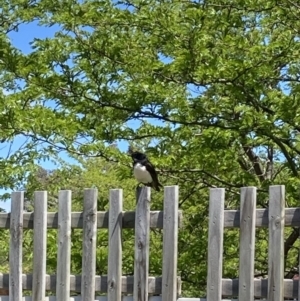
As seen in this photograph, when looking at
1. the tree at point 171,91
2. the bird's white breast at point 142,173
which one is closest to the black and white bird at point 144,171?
the bird's white breast at point 142,173

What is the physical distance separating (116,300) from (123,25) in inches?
131

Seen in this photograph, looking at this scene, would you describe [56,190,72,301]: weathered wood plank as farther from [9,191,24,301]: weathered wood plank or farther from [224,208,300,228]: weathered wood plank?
[224,208,300,228]: weathered wood plank

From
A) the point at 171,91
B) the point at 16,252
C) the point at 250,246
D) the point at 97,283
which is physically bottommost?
the point at 97,283

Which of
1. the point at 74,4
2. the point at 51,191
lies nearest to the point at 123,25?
the point at 74,4

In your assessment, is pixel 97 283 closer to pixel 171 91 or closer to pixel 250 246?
pixel 250 246

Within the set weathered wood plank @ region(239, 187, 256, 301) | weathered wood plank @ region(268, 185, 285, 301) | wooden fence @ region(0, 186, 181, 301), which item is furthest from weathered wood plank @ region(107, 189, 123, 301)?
weathered wood plank @ region(268, 185, 285, 301)

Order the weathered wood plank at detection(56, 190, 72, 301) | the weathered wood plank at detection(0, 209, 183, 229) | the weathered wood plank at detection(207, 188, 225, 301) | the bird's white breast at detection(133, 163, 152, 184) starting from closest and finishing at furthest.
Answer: the weathered wood plank at detection(207, 188, 225, 301) < the weathered wood plank at detection(0, 209, 183, 229) < the weathered wood plank at detection(56, 190, 72, 301) < the bird's white breast at detection(133, 163, 152, 184)

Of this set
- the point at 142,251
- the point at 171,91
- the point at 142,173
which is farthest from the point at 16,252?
the point at 171,91

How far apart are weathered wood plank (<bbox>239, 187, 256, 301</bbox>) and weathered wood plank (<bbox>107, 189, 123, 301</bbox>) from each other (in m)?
0.73

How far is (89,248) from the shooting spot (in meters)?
→ 3.63

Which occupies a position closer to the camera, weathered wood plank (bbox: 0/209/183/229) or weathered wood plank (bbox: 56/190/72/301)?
weathered wood plank (bbox: 0/209/183/229)

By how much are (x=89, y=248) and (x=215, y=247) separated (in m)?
0.78

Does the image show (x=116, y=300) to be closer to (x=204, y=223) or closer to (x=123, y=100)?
(x=123, y=100)

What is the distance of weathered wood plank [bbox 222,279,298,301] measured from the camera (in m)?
3.19
